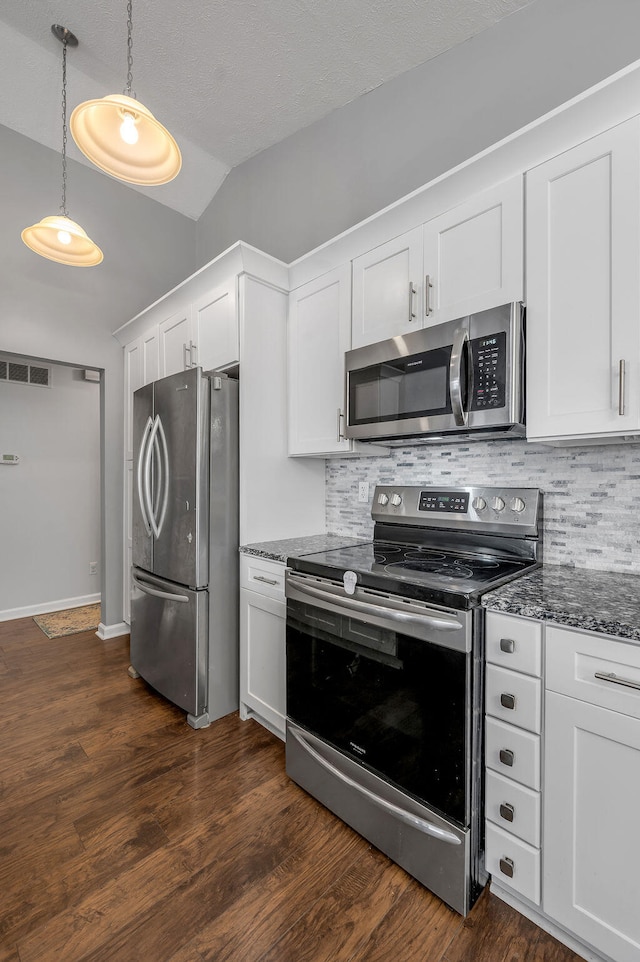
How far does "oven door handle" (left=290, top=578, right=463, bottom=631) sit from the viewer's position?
1.26 meters

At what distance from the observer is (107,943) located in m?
1.19

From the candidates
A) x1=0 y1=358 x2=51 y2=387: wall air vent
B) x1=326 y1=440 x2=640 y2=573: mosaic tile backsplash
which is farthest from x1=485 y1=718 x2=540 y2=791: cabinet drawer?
x1=0 y1=358 x2=51 y2=387: wall air vent

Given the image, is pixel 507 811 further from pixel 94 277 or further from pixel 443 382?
pixel 94 277

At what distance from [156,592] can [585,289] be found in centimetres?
235

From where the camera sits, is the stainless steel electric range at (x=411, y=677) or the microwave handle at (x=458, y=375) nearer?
the stainless steel electric range at (x=411, y=677)

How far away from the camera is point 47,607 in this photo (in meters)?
4.12

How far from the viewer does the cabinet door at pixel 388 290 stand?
72.2 inches

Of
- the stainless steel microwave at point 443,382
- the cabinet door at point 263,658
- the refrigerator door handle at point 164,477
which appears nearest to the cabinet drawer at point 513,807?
the cabinet door at point 263,658

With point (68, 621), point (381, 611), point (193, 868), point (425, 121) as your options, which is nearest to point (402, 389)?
point (381, 611)

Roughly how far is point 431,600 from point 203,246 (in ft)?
12.4

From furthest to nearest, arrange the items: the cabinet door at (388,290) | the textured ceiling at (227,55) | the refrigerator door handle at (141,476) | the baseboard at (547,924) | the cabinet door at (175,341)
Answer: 1. the cabinet door at (175,341)
2. the refrigerator door handle at (141,476)
3. the textured ceiling at (227,55)
4. the cabinet door at (388,290)
5. the baseboard at (547,924)

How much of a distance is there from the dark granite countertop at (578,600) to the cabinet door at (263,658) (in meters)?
1.03

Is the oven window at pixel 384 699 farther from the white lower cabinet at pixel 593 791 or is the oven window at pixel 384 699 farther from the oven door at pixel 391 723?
the white lower cabinet at pixel 593 791

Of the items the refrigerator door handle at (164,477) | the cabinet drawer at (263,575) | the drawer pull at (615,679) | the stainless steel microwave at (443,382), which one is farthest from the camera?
the refrigerator door handle at (164,477)
